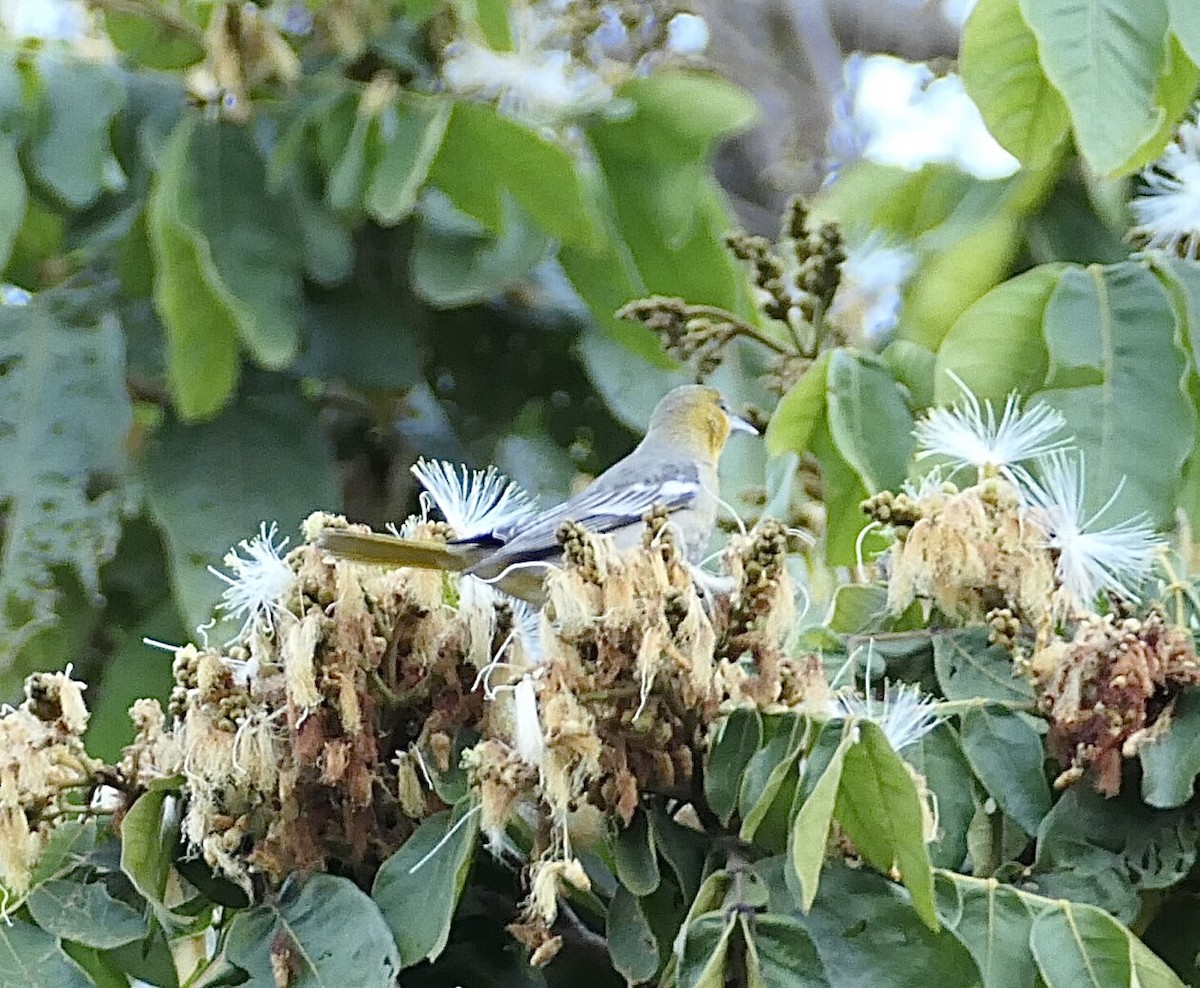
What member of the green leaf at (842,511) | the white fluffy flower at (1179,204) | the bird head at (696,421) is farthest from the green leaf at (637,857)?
the bird head at (696,421)

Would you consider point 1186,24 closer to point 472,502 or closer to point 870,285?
point 472,502

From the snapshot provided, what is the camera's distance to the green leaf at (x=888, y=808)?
768 mm

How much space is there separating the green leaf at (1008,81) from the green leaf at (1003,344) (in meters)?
0.10

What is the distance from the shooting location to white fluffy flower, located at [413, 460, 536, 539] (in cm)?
115

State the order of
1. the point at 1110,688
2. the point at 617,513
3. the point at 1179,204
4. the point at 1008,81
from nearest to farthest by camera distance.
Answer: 1. the point at 1110,688
2. the point at 1008,81
3. the point at 1179,204
4. the point at 617,513

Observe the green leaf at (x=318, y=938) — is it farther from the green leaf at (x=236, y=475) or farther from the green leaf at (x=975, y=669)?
the green leaf at (x=236, y=475)

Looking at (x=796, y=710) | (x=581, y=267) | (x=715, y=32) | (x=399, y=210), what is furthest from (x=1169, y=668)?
(x=715, y=32)

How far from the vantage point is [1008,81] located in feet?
4.04

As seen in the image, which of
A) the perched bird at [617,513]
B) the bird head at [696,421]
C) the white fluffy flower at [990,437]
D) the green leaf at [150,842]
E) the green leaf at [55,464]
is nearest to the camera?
the green leaf at [150,842]

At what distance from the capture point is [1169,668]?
34.7 inches

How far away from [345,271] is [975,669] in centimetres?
122

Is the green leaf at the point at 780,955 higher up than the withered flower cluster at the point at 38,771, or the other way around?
the green leaf at the point at 780,955

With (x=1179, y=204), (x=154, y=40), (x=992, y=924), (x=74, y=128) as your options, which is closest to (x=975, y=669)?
(x=992, y=924)

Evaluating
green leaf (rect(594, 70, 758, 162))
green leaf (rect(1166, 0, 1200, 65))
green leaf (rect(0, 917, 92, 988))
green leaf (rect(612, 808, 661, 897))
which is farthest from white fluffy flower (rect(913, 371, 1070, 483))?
green leaf (rect(594, 70, 758, 162))
